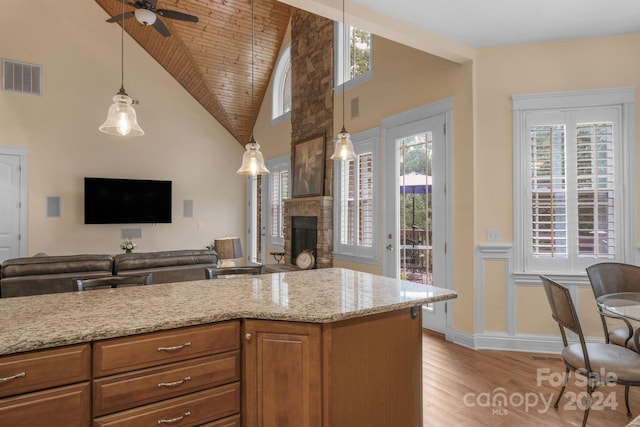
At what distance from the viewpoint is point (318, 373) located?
1642 mm

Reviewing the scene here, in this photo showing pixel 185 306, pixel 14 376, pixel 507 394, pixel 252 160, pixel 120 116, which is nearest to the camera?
pixel 14 376

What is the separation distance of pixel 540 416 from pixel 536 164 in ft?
7.67

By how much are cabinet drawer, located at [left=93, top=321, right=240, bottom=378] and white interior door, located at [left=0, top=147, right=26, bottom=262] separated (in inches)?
261

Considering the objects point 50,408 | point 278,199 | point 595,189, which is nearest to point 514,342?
point 595,189

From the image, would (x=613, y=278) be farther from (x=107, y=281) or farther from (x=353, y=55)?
(x=353, y=55)

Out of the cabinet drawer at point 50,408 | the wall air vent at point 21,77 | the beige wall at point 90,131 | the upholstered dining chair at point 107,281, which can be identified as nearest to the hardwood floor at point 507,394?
the cabinet drawer at point 50,408

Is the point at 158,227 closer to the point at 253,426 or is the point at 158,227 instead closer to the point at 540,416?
the point at 253,426

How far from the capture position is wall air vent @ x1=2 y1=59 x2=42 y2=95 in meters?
6.34

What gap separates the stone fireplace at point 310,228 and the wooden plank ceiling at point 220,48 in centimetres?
217

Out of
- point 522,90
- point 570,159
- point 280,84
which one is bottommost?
point 570,159

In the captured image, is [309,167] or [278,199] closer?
[309,167]

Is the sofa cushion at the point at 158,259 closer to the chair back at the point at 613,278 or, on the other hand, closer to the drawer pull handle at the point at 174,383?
the drawer pull handle at the point at 174,383

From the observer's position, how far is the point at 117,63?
23.9 feet

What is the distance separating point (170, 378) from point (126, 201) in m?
6.58
